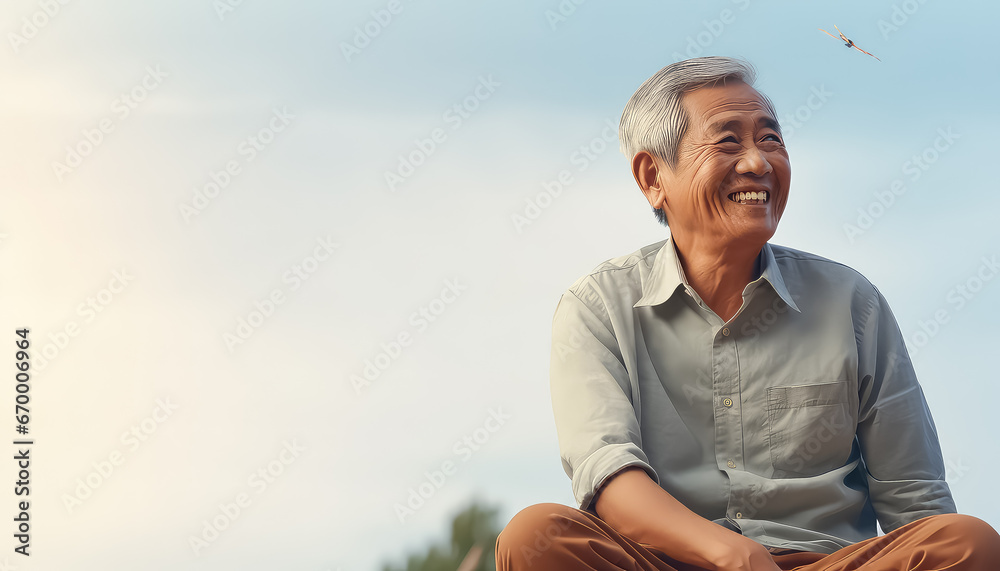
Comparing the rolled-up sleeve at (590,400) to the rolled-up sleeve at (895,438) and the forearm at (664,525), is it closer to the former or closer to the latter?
the forearm at (664,525)

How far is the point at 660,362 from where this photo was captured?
2006mm

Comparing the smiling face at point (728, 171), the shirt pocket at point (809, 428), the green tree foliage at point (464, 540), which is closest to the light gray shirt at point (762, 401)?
the shirt pocket at point (809, 428)

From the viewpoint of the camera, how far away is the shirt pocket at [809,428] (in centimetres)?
192

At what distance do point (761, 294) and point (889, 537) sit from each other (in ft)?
1.88

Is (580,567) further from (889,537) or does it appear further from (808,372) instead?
(808,372)

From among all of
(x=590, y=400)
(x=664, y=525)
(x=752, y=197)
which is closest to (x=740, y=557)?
(x=664, y=525)

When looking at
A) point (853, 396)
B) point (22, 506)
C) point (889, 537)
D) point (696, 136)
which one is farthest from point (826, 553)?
point (22, 506)

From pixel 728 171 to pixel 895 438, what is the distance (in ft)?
2.12

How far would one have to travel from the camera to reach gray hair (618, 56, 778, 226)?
203 cm

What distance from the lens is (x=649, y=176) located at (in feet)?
6.93

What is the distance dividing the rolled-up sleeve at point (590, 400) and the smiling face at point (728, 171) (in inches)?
11.4

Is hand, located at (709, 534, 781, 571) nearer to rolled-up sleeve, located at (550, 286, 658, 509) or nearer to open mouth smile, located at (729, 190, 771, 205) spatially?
rolled-up sleeve, located at (550, 286, 658, 509)

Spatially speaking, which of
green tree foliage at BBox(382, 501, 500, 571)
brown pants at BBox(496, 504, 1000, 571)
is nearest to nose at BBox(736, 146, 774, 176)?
brown pants at BBox(496, 504, 1000, 571)

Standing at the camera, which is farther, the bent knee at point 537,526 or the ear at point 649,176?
the ear at point 649,176
